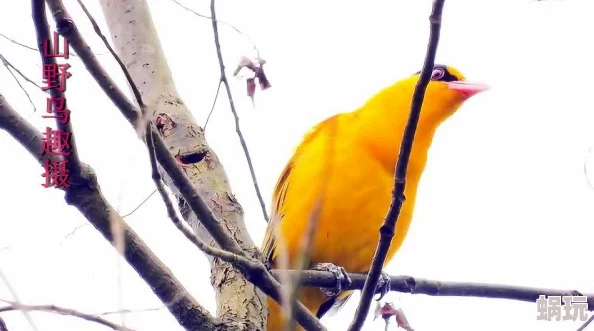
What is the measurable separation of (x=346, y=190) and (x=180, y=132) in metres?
0.62

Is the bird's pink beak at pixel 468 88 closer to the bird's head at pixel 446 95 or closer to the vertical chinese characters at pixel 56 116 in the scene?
the bird's head at pixel 446 95

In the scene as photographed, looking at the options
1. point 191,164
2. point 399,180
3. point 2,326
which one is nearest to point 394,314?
point 191,164

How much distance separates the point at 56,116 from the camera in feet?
4.82

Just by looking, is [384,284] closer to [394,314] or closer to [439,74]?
[394,314]

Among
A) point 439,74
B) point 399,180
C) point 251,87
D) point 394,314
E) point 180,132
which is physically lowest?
point 394,314

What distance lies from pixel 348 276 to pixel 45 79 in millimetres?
1196

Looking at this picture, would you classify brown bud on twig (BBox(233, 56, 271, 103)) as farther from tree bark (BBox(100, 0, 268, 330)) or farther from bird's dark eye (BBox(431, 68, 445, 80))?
bird's dark eye (BBox(431, 68, 445, 80))

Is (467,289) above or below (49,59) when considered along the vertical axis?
below

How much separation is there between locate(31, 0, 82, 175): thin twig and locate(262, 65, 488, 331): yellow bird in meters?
1.04

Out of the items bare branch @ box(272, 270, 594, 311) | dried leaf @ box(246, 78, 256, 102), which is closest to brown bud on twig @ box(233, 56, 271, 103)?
dried leaf @ box(246, 78, 256, 102)

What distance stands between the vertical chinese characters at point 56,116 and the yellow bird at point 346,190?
1028 mm

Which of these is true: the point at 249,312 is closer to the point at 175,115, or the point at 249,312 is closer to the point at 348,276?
the point at 348,276

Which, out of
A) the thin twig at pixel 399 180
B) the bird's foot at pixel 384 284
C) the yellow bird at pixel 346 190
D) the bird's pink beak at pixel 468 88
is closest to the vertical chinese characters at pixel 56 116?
the thin twig at pixel 399 180

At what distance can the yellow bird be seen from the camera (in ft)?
8.80
